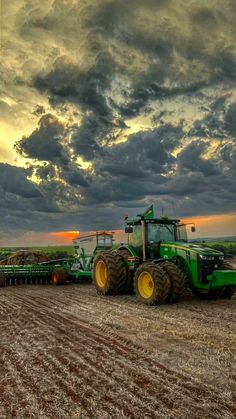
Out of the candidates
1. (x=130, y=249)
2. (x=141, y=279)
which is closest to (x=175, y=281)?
(x=141, y=279)

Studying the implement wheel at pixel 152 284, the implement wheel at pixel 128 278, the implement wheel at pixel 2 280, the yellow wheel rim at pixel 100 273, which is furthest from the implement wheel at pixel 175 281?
the implement wheel at pixel 2 280

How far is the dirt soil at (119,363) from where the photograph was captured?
4.43 metres

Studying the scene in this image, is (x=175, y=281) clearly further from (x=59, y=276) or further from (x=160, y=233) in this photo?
(x=59, y=276)

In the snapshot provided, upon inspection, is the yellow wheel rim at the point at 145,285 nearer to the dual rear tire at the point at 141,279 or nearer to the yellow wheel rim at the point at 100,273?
the dual rear tire at the point at 141,279

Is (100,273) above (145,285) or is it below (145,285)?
above

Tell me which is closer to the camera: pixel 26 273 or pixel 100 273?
pixel 100 273

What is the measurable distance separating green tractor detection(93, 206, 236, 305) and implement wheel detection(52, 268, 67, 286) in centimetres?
412

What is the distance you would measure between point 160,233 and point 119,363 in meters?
7.70

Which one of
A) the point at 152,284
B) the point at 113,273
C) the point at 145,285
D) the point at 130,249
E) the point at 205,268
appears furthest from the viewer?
the point at 130,249

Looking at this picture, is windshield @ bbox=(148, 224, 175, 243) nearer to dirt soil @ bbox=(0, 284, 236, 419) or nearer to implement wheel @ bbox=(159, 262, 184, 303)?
implement wheel @ bbox=(159, 262, 184, 303)

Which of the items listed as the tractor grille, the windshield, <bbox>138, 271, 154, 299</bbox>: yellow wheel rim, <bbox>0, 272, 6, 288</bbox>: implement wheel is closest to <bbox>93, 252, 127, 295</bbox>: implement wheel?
the windshield

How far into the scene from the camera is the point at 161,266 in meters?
11.4

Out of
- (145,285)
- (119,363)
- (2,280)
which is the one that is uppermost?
(2,280)

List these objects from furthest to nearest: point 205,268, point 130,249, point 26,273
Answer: point 26,273 → point 130,249 → point 205,268
